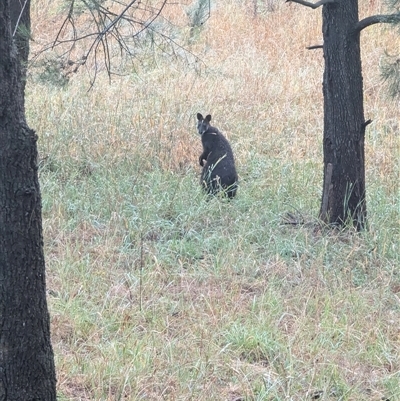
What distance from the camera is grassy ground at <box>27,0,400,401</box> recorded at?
4.28 meters

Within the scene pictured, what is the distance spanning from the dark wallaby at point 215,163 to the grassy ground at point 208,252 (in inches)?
8.8

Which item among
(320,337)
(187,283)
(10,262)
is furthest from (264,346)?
(10,262)

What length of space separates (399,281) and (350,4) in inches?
106

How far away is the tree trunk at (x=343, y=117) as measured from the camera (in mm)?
6957

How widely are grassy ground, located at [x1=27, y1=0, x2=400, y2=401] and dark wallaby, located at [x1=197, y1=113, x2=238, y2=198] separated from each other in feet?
0.74

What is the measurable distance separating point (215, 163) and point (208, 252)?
2.29 meters

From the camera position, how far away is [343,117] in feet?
23.0

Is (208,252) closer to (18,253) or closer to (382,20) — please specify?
(382,20)

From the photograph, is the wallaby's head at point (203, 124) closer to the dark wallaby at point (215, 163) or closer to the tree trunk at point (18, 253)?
the dark wallaby at point (215, 163)

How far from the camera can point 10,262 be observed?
300cm

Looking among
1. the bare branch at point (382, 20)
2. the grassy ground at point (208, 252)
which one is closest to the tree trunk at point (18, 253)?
the grassy ground at point (208, 252)

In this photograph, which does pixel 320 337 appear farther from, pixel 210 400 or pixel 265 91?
pixel 265 91

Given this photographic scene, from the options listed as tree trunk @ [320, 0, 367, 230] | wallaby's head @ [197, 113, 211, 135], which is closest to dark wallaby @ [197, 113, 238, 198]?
wallaby's head @ [197, 113, 211, 135]

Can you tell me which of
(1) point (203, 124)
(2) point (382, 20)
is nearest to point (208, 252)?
(2) point (382, 20)
